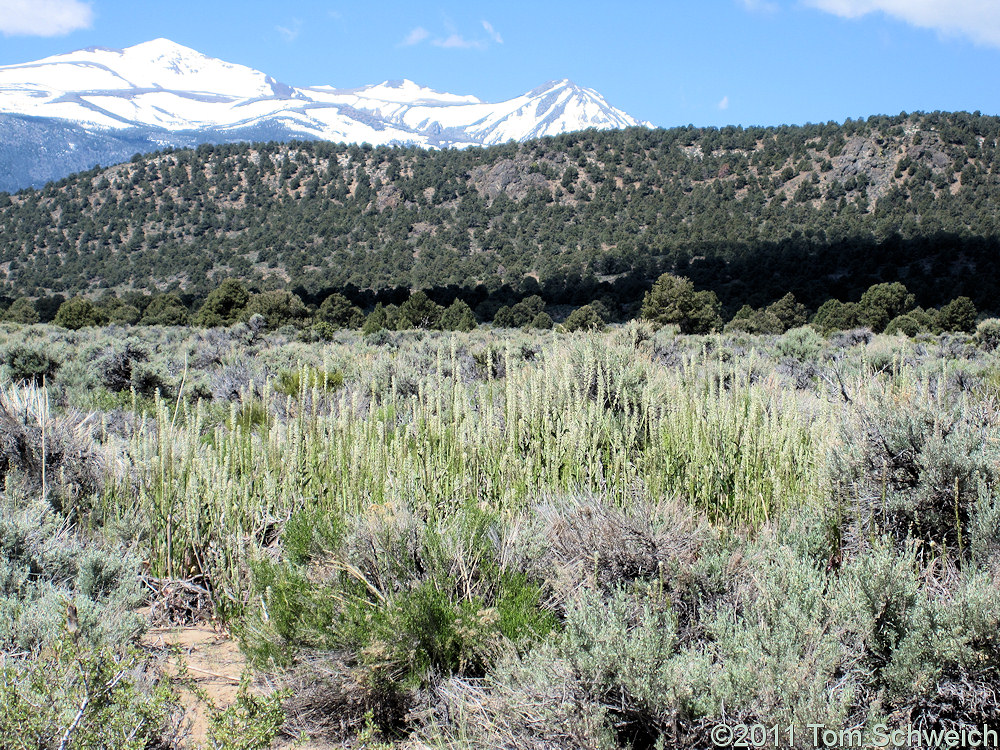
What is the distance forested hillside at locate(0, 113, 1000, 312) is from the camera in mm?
42062

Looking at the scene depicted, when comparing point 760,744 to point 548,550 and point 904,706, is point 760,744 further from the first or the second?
point 548,550

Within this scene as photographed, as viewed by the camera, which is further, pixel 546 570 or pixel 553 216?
pixel 553 216

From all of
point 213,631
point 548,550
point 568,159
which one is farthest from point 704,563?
point 568,159

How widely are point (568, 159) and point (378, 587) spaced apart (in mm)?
70382

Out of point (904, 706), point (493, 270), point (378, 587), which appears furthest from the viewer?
point (493, 270)

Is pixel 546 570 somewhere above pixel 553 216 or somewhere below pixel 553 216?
below

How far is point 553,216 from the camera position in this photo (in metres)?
60.6

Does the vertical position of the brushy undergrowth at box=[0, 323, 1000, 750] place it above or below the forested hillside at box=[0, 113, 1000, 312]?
below

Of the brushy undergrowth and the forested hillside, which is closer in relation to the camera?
the brushy undergrowth

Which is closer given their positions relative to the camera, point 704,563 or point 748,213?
point 704,563

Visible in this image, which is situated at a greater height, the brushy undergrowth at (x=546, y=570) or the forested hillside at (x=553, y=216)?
the forested hillside at (x=553, y=216)

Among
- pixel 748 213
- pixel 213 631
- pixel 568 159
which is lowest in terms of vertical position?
pixel 213 631

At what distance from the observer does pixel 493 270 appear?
52.6m

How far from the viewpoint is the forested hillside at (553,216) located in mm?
42062
